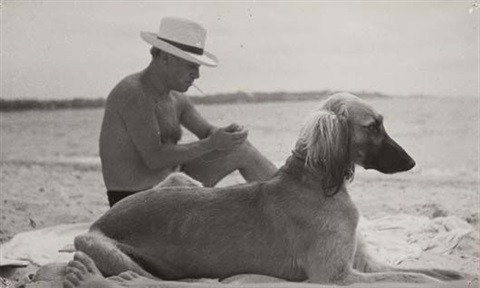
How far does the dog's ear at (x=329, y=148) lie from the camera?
3.67m

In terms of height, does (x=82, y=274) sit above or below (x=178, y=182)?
Result: below

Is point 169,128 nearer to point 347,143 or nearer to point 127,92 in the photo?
point 127,92

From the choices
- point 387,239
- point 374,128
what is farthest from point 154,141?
point 387,239

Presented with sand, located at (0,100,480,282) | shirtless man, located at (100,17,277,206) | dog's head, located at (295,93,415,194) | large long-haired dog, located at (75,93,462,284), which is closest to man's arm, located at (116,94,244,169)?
shirtless man, located at (100,17,277,206)

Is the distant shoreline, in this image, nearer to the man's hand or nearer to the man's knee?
the man's hand

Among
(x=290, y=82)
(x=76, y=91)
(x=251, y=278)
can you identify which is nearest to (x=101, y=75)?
(x=76, y=91)

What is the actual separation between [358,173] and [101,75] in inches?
47.2

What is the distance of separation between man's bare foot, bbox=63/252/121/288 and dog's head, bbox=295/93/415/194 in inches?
37.2

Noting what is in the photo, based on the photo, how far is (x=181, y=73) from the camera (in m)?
4.11

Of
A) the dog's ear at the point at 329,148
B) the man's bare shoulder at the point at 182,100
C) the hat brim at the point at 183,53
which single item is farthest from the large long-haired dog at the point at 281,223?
the hat brim at the point at 183,53

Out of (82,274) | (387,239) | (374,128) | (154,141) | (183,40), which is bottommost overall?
(82,274)

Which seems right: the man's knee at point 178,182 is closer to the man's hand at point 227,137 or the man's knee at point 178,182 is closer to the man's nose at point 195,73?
the man's hand at point 227,137

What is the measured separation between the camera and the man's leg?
4141 mm

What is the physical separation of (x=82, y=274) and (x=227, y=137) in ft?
2.76
